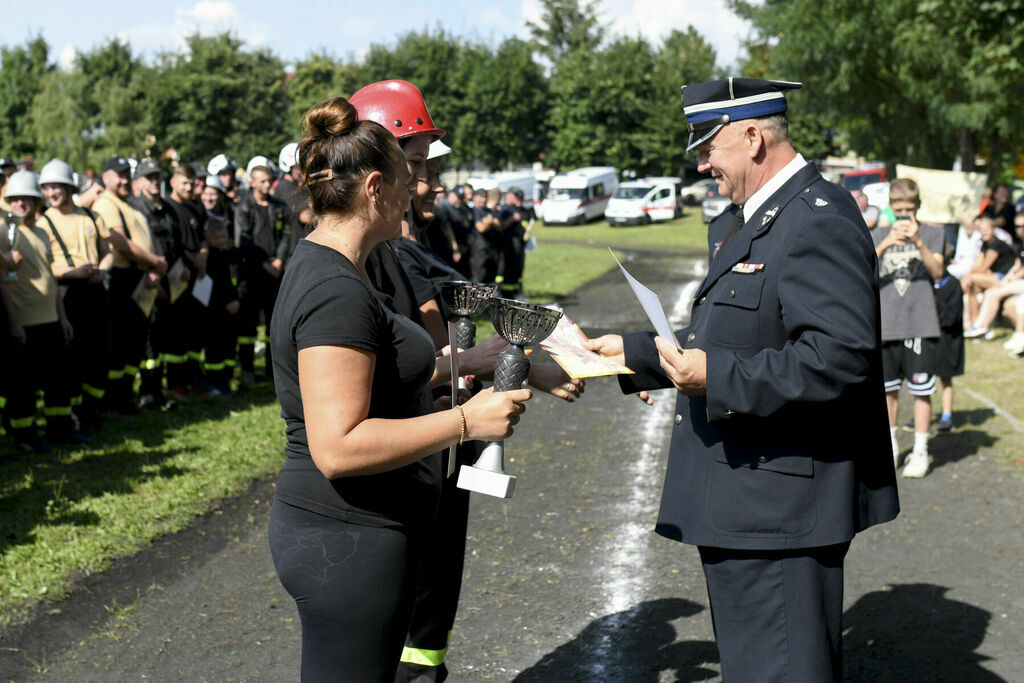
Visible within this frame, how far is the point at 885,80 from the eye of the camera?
28953mm

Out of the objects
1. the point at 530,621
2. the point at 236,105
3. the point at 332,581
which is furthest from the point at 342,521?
the point at 236,105

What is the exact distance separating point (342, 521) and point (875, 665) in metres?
3.01

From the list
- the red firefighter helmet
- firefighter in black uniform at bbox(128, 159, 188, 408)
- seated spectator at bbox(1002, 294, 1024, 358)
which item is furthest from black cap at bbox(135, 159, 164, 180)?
seated spectator at bbox(1002, 294, 1024, 358)

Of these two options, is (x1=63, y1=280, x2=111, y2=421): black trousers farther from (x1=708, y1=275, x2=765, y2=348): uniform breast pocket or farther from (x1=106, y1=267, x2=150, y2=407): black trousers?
(x1=708, y1=275, x2=765, y2=348): uniform breast pocket

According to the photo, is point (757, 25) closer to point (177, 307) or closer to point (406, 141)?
point (177, 307)

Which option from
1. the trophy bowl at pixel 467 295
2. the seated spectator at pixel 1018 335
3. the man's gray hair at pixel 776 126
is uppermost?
the man's gray hair at pixel 776 126

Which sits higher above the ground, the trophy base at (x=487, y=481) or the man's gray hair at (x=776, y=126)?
the man's gray hair at (x=776, y=126)

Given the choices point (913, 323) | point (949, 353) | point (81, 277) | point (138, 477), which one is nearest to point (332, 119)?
point (138, 477)

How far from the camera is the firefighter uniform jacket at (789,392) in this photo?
272cm

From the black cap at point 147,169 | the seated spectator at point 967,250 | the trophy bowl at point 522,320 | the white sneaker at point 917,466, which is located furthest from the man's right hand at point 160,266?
the seated spectator at point 967,250

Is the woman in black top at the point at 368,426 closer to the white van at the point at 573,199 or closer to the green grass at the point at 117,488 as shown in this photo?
the green grass at the point at 117,488

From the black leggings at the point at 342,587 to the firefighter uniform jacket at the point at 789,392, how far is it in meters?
0.97

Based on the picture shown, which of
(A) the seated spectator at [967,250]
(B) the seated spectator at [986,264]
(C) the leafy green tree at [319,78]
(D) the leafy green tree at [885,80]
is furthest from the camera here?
(C) the leafy green tree at [319,78]

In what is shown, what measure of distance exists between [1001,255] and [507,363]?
52.8ft
